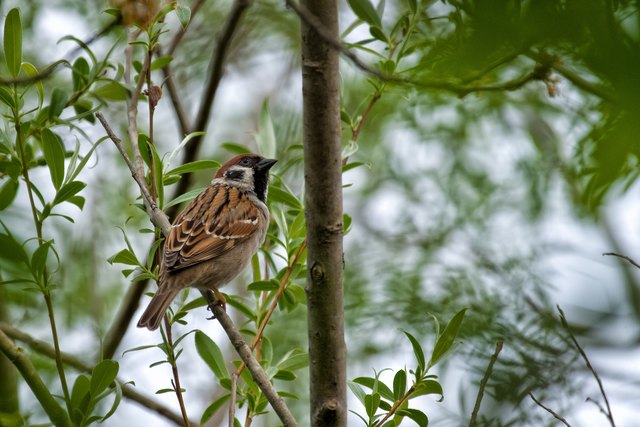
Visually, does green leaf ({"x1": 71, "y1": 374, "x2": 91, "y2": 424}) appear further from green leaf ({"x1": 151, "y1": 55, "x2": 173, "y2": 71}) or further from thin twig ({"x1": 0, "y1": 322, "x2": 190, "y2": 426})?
green leaf ({"x1": 151, "y1": 55, "x2": 173, "y2": 71})

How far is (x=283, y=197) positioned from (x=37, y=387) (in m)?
1.08

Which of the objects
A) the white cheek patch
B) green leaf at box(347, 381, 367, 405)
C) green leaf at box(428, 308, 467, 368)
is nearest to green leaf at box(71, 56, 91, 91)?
green leaf at box(347, 381, 367, 405)

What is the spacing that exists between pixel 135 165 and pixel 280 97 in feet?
11.6

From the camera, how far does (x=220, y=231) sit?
4.13m

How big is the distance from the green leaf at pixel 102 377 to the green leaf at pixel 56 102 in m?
0.83

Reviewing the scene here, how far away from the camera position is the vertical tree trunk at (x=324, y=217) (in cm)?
180

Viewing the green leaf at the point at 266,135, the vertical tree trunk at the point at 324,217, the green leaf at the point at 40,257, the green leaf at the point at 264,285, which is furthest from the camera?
the green leaf at the point at 266,135

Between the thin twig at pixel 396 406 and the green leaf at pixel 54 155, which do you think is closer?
the thin twig at pixel 396 406

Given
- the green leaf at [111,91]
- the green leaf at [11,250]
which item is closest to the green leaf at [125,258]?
the green leaf at [11,250]

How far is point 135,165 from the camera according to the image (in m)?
2.70

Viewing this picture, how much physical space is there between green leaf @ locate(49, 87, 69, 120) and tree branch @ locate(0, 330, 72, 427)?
2.35 ft

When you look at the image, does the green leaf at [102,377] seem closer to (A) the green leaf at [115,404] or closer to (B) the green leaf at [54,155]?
(A) the green leaf at [115,404]

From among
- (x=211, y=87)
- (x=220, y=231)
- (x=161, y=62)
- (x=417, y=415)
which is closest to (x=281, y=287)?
(x=417, y=415)

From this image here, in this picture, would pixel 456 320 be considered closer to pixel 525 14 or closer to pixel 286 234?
pixel 286 234
